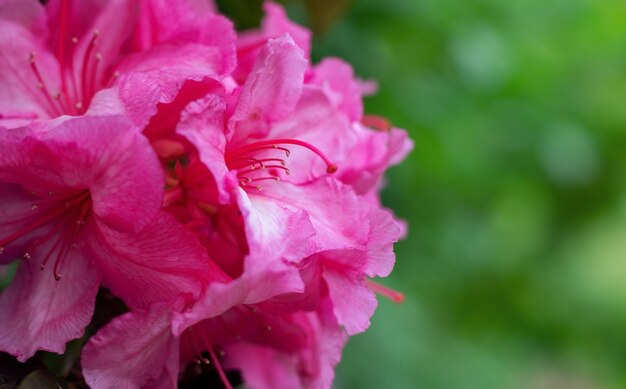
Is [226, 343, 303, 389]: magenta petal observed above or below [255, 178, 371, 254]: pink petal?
below

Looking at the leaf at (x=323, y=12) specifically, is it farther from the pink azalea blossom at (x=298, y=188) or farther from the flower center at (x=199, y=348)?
the flower center at (x=199, y=348)

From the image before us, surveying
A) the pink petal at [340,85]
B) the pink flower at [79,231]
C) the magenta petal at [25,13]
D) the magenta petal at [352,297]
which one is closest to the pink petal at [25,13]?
the magenta petal at [25,13]

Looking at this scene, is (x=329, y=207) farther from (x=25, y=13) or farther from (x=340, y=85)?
(x=25, y=13)

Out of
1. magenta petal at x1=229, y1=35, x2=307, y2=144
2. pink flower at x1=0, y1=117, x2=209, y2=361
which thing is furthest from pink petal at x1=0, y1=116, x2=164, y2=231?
magenta petal at x1=229, y1=35, x2=307, y2=144

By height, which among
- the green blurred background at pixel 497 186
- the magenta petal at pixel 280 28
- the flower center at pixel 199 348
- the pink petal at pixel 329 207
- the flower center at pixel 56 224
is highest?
the magenta petal at pixel 280 28

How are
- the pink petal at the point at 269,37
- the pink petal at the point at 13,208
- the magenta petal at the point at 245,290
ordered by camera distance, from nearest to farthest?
the magenta petal at the point at 245,290 → the pink petal at the point at 13,208 → the pink petal at the point at 269,37

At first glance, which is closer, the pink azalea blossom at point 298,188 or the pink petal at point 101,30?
→ the pink azalea blossom at point 298,188

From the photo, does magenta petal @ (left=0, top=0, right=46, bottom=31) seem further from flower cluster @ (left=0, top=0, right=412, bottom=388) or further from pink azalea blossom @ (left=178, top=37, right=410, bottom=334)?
pink azalea blossom @ (left=178, top=37, right=410, bottom=334)

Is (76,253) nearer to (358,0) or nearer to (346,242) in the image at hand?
(346,242)

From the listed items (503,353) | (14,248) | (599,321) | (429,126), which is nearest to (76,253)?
(14,248)
